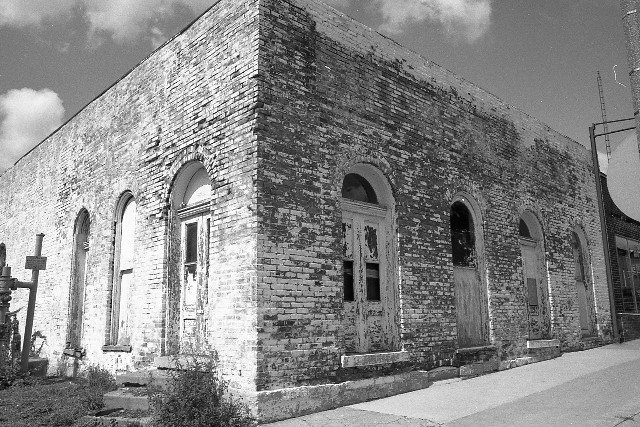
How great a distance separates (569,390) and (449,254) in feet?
9.32

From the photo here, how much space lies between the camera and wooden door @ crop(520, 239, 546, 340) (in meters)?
12.1

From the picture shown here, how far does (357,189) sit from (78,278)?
261 inches

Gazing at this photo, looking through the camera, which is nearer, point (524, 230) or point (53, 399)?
point (53, 399)

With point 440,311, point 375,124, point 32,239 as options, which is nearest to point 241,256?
point 375,124

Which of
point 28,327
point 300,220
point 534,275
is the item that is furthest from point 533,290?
point 28,327

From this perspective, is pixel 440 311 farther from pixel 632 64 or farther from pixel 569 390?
pixel 632 64

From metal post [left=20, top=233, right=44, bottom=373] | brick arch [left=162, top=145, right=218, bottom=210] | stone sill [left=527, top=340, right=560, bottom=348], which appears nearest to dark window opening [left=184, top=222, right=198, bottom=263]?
brick arch [left=162, top=145, right=218, bottom=210]

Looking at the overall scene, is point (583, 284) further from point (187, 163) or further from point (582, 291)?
point (187, 163)

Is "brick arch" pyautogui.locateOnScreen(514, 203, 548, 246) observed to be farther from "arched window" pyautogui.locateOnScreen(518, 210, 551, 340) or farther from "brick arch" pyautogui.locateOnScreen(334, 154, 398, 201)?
"brick arch" pyautogui.locateOnScreen(334, 154, 398, 201)

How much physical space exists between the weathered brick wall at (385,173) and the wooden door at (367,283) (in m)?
0.27

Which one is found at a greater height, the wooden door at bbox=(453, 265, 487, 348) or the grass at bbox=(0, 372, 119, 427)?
the wooden door at bbox=(453, 265, 487, 348)

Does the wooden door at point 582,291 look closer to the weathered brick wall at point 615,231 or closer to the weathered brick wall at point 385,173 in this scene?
the weathered brick wall at point 385,173

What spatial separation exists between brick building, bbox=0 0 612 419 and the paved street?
39 centimetres

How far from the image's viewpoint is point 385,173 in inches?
345
